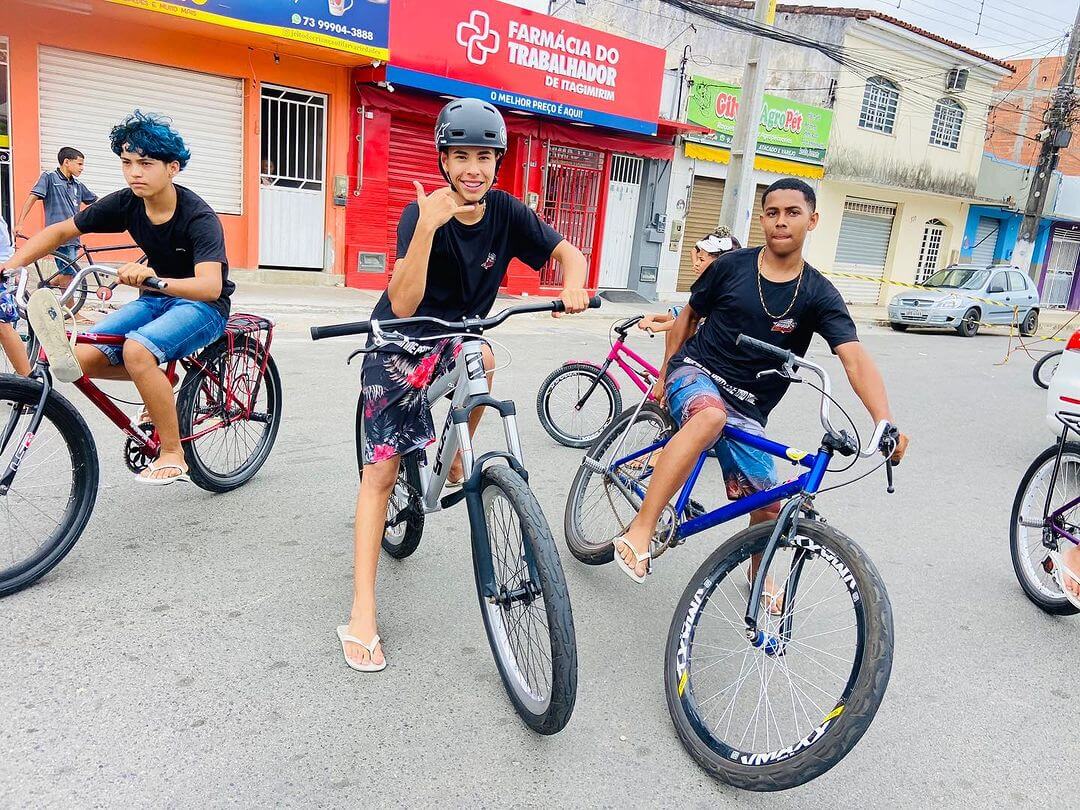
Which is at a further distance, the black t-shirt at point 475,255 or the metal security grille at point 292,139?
the metal security grille at point 292,139

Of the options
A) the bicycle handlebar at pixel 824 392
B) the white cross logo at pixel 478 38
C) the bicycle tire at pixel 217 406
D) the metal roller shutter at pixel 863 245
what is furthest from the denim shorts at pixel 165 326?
the metal roller shutter at pixel 863 245

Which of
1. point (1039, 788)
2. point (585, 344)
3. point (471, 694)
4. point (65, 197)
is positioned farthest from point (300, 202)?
point (1039, 788)

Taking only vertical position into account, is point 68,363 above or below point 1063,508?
above

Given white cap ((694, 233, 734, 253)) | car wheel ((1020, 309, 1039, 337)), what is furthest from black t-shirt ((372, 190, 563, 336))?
car wheel ((1020, 309, 1039, 337))

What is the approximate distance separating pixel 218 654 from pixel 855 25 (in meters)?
22.0

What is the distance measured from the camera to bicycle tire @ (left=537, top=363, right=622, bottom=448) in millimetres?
5977

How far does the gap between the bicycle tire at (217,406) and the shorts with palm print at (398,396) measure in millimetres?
1410

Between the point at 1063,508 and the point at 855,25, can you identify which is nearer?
the point at 1063,508

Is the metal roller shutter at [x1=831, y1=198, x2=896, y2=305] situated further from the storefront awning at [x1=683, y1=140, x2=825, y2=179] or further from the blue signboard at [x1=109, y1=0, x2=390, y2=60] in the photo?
the blue signboard at [x1=109, y1=0, x2=390, y2=60]

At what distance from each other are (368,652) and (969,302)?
17.1 metres

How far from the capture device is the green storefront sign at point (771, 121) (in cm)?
1778

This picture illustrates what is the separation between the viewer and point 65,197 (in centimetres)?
896

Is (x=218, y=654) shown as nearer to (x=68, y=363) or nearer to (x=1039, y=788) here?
(x=68, y=363)

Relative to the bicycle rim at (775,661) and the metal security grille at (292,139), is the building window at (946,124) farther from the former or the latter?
the bicycle rim at (775,661)
